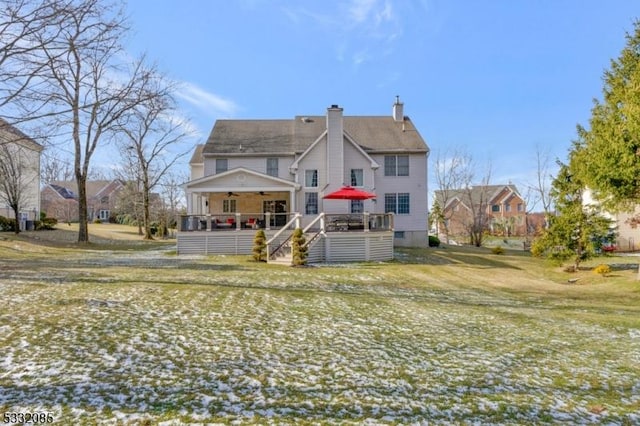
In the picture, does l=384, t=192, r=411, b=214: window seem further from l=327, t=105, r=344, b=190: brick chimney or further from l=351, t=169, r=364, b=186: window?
l=327, t=105, r=344, b=190: brick chimney

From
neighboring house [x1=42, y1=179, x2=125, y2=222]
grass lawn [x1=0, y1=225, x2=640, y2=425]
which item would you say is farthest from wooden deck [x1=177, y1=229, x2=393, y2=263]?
neighboring house [x1=42, y1=179, x2=125, y2=222]

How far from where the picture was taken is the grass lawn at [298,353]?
4.23 metres

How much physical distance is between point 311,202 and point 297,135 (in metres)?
5.73

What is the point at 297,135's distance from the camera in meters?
27.7

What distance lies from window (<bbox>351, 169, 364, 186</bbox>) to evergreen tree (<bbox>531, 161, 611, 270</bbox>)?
35.9 feet

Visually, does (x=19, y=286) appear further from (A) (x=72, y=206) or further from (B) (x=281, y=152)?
(A) (x=72, y=206)

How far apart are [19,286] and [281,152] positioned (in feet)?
59.6

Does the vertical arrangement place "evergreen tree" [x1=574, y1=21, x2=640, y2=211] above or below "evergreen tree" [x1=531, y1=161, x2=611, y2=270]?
above

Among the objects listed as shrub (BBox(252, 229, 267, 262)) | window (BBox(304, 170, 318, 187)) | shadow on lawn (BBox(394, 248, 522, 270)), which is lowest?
shadow on lawn (BBox(394, 248, 522, 270))

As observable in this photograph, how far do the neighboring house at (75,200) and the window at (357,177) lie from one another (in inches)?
1433

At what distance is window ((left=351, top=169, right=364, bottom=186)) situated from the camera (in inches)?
995

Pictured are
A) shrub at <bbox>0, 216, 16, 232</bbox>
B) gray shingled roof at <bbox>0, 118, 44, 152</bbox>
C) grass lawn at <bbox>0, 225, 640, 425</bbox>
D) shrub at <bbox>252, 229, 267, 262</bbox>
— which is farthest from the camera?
shrub at <bbox>0, 216, 16, 232</bbox>

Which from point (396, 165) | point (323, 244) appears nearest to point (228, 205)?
point (323, 244)

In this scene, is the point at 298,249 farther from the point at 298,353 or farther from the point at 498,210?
the point at 498,210
